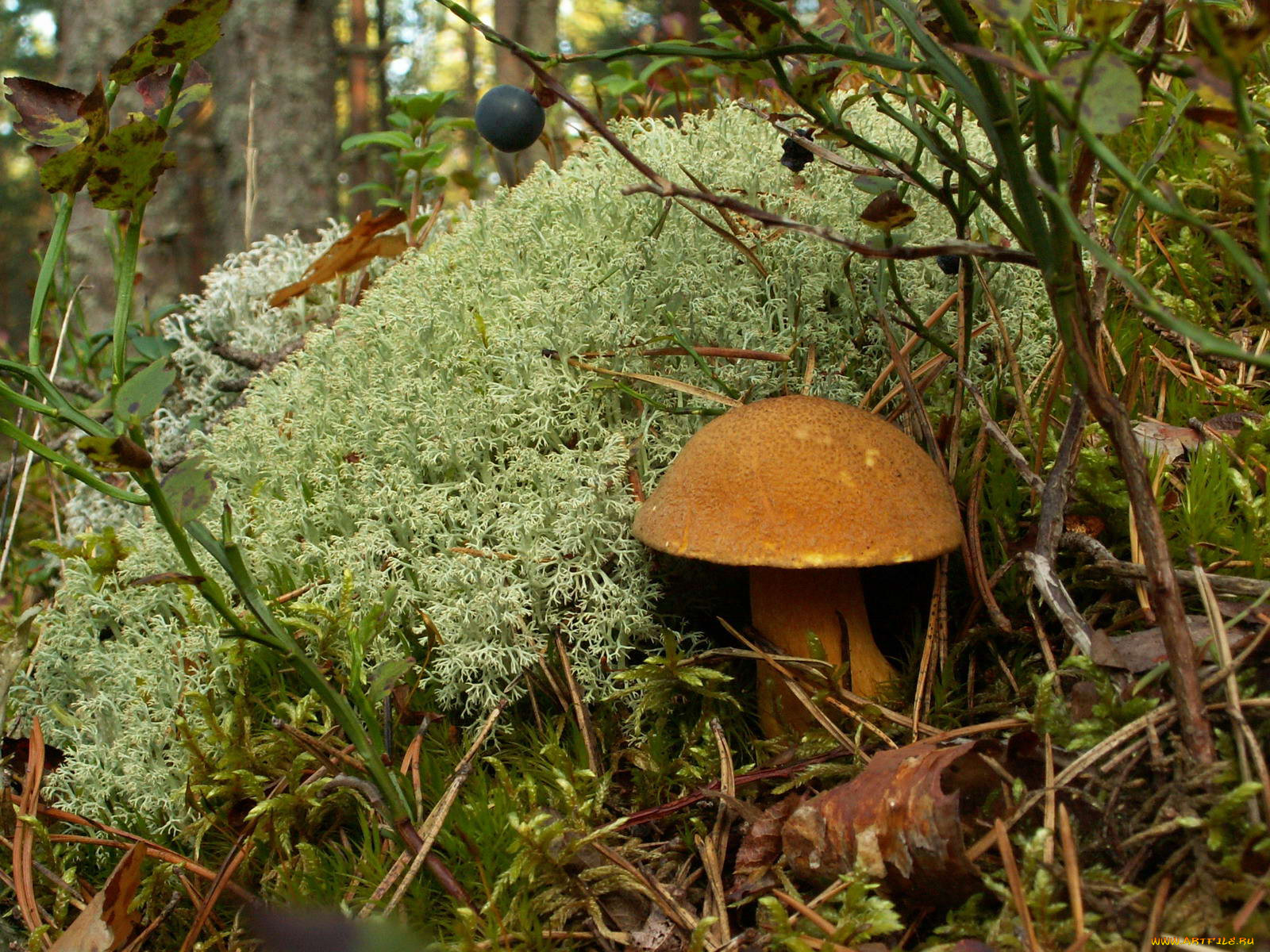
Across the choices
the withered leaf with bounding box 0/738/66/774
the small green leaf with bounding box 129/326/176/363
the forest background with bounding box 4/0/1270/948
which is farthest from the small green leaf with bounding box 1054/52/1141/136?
the small green leaf with bounding box 129/326/176/363

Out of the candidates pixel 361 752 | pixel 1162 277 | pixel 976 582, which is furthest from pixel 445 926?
pixel 1162 277

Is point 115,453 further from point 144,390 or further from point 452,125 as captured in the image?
point 452,125

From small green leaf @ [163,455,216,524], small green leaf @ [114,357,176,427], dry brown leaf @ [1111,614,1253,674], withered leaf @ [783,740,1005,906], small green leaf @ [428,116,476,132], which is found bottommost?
withered leaf @ [783,740,1005,906]

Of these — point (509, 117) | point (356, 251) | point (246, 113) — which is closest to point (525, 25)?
point (356, 251)

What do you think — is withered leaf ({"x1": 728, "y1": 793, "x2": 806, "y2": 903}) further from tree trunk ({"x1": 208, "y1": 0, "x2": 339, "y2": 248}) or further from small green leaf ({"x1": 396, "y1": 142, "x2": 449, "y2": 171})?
tree trunk ({"x1": 208, "y1": 0, "x2": 339, "y2": 248})

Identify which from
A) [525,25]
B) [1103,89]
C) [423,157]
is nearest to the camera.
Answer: [1103,89]
